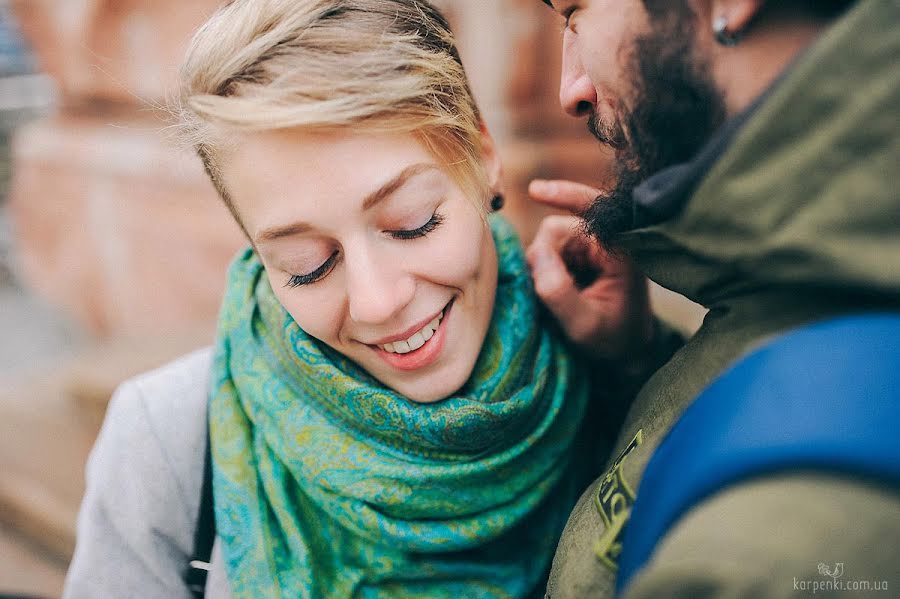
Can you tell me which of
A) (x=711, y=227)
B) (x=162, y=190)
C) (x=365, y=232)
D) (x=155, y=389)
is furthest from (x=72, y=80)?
(x=711, y=227)

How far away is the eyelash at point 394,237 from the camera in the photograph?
1.19 metres

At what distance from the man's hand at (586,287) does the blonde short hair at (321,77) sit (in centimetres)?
33

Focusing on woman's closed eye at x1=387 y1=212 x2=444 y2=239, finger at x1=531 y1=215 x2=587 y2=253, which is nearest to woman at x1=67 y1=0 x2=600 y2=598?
woman's closed eye at x1=387 y1=212 x2=444 y2=239

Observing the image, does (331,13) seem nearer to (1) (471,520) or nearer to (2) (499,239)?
(2) (499,239)

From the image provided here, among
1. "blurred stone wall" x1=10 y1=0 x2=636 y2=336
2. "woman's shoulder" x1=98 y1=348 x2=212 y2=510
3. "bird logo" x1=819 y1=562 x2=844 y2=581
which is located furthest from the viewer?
"blurred stone wall" x1=10 y1=0 x2=636 y2=336

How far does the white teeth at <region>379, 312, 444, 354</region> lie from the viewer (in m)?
1.28

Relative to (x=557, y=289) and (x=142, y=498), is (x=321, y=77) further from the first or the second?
(x=142, y=498)

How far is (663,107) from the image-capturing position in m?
0.95

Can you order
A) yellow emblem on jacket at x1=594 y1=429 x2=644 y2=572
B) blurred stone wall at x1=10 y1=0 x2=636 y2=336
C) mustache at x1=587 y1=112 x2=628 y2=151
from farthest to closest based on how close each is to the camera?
blurred stone wall at x1=10 y1=0 x2=636 y2=336 < mustache at x1=587 y1=112 x2=628 y2=151 < yellow emblem on jacket at x1=594 y1=429 x2=644 y2=572

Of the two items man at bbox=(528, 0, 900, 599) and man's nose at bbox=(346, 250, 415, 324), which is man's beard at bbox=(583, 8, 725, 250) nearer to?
man at bbox=(528, 0, 900, 599)

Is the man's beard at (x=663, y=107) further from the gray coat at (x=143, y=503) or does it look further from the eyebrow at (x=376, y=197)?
the gray coat at (x=143, y=503)

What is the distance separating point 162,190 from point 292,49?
393cm

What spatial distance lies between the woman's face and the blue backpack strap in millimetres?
551

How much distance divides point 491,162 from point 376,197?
16.0 inches
